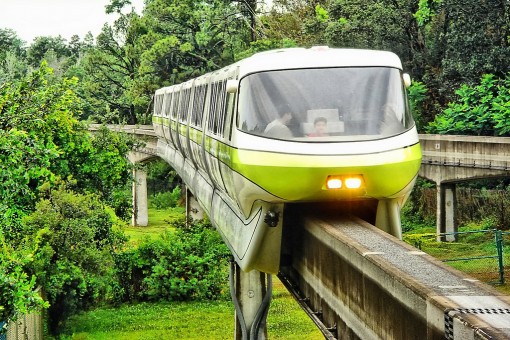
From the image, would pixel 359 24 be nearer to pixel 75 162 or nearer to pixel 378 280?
pixel 75 162

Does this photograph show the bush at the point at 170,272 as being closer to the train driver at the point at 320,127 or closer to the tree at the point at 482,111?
the tree at the point at 482,111

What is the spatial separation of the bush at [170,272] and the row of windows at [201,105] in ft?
15.7

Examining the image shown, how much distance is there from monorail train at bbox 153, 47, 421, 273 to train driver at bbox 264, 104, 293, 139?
0.01 meters

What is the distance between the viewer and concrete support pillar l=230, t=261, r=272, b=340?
18328 millimetres

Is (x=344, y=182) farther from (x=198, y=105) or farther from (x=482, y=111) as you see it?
(x=482, y=111)

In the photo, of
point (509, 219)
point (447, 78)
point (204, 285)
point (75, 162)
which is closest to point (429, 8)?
point (447, 78)

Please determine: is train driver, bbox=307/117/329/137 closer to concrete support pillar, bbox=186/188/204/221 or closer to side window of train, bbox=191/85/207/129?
side window of train, bbox=191/85/207/129

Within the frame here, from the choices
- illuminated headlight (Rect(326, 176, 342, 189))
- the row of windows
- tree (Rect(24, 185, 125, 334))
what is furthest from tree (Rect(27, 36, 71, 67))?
illuminated headlight (Rect(326, 176, 342, 189))

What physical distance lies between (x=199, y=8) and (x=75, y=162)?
1337 inches

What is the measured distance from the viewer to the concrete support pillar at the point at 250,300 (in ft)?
60.1

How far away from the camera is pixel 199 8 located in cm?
5653

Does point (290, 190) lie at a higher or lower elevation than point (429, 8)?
lower

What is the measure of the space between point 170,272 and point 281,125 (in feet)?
66.8

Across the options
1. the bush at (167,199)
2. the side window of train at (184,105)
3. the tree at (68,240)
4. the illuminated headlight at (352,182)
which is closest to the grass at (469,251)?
the side window of train at (184,105)
